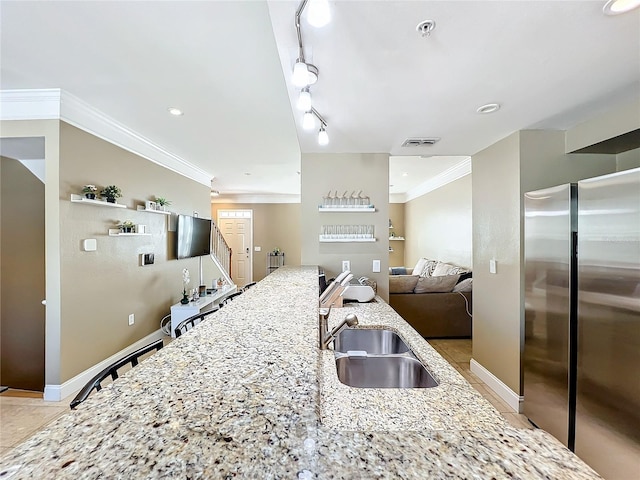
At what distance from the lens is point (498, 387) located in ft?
8.69

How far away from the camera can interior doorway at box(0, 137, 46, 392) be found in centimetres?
289

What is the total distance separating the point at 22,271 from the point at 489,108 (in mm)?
4535

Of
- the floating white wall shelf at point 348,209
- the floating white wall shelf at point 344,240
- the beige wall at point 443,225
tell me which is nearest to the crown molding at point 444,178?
the beige wall at point 443,225

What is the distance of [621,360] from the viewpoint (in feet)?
4.94

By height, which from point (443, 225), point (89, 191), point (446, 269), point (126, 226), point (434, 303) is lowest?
point (434, 303)

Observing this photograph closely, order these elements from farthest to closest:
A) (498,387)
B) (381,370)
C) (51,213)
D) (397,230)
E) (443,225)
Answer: (397,230), (443,225), (498,387), (51,213), (381,370)

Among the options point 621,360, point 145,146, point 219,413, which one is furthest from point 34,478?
point 145,146

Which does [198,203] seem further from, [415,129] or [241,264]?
[415,129]

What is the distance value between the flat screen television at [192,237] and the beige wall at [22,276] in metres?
1.66

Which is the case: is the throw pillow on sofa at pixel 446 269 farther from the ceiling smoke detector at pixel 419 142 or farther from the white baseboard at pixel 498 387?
the ceiling smoke detector at pixel 419 142

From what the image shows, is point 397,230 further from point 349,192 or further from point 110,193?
point 110,193

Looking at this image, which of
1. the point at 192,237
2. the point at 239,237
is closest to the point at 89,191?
the point at 192,237

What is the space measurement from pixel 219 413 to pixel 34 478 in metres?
0.24

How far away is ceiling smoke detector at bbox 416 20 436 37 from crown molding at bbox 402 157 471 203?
3.47 metres
